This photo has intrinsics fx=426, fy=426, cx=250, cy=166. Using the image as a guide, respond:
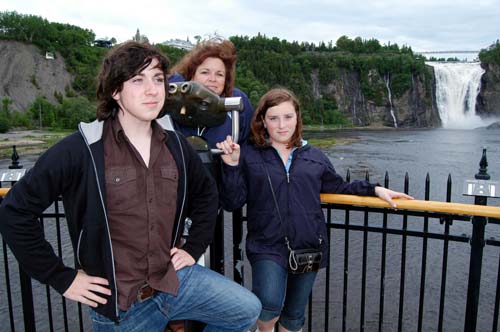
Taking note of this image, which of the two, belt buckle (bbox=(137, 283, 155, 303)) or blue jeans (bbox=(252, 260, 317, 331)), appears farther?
blue jeans (bbox=(252, 260, 317, 331))

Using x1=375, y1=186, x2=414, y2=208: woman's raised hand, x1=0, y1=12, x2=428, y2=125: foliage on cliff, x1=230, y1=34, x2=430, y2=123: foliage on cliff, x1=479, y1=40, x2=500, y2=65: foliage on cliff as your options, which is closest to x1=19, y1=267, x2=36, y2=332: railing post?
x1=375, y1=186, x2=414, y2=208: woman's raised hand

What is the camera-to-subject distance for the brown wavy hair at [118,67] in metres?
1.78

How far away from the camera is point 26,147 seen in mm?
35938

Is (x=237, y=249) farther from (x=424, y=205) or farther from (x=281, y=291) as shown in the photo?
(x=424, y=205)

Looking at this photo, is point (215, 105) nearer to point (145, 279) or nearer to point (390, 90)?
point (145, 279)

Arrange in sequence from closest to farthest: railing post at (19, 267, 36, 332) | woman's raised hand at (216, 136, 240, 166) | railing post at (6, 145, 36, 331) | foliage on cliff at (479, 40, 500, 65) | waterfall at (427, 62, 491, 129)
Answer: woman's raised hand at (216, 136, 240, 166) → railing post at (6, 145, 36, 331) → railing post at (19, 267, 36, 332) → waterfall at (427, 62, 491, 129) → foliage on cliff at (479, 40, 500, 65)

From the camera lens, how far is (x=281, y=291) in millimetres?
2506

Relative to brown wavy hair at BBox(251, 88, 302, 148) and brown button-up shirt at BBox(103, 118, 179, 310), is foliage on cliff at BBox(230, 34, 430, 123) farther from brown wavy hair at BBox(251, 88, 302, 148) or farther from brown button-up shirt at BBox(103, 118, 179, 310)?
brown button-up shirt at BBox(103, 118, 179, 310)

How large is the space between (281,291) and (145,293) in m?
0.94

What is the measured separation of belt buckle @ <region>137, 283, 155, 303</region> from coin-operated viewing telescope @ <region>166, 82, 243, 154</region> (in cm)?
75

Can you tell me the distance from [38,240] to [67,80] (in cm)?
7772

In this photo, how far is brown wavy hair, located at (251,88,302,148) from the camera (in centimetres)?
268

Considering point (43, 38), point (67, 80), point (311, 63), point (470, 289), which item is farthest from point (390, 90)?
point (470, 289)

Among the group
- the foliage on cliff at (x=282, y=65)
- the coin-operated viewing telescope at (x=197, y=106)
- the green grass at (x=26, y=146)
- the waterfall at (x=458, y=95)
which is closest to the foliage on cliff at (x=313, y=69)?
the foliage on cliff at (x=282, y=65)
